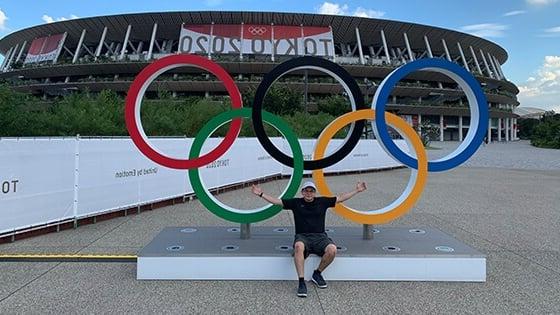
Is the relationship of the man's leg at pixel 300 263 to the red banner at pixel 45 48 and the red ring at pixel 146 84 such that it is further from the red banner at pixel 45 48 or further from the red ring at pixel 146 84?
the red banner at pixel 45 48

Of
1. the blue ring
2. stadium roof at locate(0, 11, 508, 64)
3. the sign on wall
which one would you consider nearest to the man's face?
the blue ring

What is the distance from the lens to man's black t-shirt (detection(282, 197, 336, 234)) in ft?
17.4

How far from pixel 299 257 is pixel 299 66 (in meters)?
2.92

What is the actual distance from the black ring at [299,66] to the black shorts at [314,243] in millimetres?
1164

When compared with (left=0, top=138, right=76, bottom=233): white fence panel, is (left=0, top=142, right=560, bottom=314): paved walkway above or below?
below

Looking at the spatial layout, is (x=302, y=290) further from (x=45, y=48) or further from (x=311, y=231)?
(x=45, y=48)

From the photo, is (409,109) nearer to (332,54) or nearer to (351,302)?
(332,54)

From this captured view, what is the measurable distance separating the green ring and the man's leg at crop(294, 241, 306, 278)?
1059 mm

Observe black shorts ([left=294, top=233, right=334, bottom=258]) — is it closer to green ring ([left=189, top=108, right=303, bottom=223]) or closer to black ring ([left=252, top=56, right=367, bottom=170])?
green ring ([left=189, top=108, right=303, bottom=223])

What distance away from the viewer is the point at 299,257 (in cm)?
492

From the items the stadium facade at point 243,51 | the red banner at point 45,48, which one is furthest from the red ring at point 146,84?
the red banner at point 45,48

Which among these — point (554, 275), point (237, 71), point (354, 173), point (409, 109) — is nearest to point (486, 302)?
point (554, 275)

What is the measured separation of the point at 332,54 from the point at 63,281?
173 ft

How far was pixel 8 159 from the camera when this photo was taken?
6.87 meters
